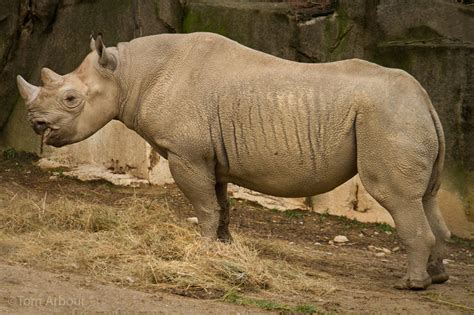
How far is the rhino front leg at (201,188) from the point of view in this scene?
823cm

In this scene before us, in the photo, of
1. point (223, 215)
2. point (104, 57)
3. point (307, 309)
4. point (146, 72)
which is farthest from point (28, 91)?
point (307, 309)

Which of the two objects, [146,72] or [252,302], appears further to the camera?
[146,72]

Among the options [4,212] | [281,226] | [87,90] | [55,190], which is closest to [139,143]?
[55,190]

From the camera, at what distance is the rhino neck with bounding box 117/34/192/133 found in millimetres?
8406

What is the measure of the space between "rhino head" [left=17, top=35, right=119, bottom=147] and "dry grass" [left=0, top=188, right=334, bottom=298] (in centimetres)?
91

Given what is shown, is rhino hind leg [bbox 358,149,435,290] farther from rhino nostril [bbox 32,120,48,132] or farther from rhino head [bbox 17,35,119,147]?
rhino nostril [bbox 32,120,48,132]

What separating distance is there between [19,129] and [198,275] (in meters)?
6.72

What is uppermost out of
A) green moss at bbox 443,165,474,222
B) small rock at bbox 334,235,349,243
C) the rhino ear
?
the rhino ear

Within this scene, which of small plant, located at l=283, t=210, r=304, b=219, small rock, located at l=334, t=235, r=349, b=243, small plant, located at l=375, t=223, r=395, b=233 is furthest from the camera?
small plant, located at l=283, t=210, r=304, b=219

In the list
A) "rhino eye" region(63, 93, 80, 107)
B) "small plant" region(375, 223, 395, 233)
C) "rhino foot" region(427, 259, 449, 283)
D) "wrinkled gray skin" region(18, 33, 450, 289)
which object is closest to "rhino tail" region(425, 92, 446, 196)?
"wrinkled gray skin" region(18, 33, 450, 289)

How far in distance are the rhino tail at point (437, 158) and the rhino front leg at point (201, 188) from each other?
1.78m

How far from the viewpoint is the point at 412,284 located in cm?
795

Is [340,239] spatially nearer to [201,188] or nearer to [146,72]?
[201,188]

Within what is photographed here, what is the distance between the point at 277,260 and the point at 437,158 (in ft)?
5.29
